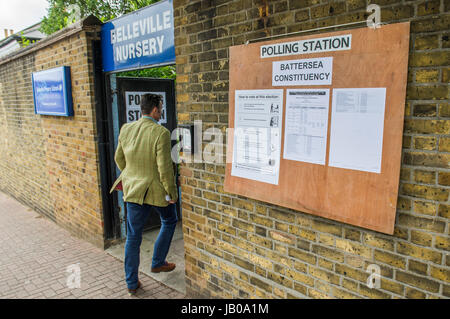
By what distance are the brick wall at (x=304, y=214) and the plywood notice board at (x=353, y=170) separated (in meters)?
0.06

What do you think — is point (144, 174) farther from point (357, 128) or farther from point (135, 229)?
point (357, 128)

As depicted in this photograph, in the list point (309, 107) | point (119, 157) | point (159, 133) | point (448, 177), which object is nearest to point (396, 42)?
point (309, 107)

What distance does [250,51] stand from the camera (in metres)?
2.54

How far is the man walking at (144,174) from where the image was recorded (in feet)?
11.6

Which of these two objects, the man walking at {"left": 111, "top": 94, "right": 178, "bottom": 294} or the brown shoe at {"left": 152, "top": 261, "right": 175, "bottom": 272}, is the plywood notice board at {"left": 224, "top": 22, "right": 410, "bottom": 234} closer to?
the man walking at {"left": 111, "top": 94, "right": 178, "bottom": 294}

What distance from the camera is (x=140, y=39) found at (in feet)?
13.4

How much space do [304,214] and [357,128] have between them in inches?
28.2

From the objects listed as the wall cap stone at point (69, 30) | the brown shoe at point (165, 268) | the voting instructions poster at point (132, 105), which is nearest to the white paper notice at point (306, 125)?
the brown shoe at point (165, 268)

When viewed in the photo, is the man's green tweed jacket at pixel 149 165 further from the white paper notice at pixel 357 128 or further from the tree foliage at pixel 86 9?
the tree foliage at pixel 86 9

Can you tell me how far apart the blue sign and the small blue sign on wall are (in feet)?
2.85

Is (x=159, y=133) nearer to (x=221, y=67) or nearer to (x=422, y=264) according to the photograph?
(x=221, y=67)

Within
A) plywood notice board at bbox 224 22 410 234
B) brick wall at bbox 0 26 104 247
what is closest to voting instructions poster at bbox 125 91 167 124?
brick wall at bbox 0 26 104 247

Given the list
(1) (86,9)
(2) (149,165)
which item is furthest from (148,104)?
(1) (86,9)

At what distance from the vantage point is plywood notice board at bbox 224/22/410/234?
1.84 m
